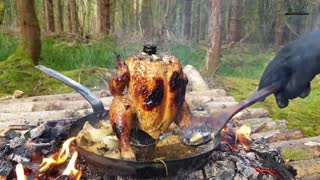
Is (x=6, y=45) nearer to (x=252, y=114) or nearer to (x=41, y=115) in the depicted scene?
(x=41, y=115)

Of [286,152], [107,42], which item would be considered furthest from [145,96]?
[107,42]

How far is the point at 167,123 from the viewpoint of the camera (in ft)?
10.4

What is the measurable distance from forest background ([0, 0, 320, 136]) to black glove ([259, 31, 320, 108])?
8.44 ft

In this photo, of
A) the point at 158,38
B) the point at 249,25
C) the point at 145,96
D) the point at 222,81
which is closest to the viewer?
the point at 145,96

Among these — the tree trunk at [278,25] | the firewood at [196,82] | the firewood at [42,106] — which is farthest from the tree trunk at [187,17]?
the firewood at [42,106]

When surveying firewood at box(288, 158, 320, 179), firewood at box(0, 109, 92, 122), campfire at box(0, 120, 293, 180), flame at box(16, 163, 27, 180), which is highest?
flame at box(16, 163, 27, 180)

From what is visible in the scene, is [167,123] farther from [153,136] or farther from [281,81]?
[281,81]

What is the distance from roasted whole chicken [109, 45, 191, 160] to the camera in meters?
2.96

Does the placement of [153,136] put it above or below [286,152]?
above

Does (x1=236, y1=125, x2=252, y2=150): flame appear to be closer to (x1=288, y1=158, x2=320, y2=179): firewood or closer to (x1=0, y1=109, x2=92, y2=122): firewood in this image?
(x1=288, y1=158, x2=320, y2=179): firewood

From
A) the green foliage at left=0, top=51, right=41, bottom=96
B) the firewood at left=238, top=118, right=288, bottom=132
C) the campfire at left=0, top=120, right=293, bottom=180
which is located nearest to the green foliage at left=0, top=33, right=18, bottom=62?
the green foliage at left=0, top=51, right=41, bottom=96

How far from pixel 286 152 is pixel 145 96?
2164 mm

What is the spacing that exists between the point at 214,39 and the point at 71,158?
6366 mm

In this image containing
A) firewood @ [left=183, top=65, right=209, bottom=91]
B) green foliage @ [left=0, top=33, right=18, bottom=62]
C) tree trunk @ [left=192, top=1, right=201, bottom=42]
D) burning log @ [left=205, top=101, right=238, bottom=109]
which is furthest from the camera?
tree trunk @ [left=192, top=1, right=201, bottom=42]
